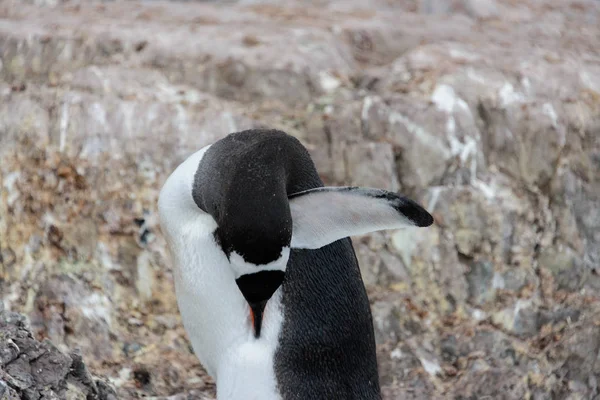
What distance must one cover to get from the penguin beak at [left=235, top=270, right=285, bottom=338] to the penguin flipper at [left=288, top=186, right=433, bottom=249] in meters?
0.21

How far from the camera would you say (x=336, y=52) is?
188 inches

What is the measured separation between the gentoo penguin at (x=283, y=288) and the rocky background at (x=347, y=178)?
2.70 ft

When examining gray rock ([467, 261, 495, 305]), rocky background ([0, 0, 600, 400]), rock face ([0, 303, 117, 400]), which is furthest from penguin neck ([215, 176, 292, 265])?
gray rock ([467, 261, 495, 305])

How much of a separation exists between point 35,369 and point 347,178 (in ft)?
6.60

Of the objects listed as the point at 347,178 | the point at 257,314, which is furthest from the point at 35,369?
the point at 347,178

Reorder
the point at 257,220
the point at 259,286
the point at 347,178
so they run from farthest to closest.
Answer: the point at 347,178
the point at 259,286
the point at 257,220

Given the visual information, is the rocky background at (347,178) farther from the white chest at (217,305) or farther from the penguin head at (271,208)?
the penguin head at (271,208)

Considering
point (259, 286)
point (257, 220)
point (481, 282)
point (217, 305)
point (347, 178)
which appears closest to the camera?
point (257, 220)

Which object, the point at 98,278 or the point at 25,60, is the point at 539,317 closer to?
the point at 98,278

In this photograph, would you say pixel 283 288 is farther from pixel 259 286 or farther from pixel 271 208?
pixel 271 208

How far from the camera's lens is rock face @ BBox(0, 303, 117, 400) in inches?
101

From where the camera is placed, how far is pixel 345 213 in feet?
8.17

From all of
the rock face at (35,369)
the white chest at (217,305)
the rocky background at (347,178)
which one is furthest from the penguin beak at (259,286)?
the rocky background at (347,178)

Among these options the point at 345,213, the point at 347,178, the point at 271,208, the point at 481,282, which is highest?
the point at 271,208
